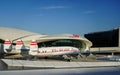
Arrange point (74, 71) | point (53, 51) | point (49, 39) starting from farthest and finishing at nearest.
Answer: point (49, 39), point (53, 51), point (74, 71)

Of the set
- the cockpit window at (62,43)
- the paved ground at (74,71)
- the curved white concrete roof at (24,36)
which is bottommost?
the paved ground at (74,71)

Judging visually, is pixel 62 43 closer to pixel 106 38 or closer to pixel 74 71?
pixel 106 38

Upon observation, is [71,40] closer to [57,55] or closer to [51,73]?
[57,55]

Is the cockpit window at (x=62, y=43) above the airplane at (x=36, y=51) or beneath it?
above

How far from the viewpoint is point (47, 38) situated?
64688mm

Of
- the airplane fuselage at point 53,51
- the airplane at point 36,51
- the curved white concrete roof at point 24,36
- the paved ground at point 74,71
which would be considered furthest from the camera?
the curved white concrete roof at point 24,36

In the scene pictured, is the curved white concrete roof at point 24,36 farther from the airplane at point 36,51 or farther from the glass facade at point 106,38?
the airplane at point 36,51

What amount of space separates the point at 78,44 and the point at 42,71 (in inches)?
2564

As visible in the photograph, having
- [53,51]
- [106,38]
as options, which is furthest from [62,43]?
[106,38]

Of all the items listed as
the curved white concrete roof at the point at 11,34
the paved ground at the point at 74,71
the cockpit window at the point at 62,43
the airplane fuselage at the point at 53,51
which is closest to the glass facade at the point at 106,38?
the cockpit window at the point at 62,43

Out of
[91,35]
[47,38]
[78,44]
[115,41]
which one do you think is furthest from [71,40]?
[91,35]

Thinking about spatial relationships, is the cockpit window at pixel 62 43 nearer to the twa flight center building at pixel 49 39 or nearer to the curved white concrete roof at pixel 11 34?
the twa flight center building at pixel 49 39

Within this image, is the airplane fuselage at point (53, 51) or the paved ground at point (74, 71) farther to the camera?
the airplane fuselage at point (53, 51)

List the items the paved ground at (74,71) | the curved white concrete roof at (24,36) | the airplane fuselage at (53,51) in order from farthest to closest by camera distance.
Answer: the curved white concrete roof at (24,36)
the airplane fuselage at (53,51)
the paved ground at (74,71)
